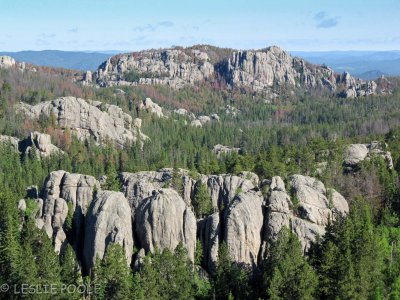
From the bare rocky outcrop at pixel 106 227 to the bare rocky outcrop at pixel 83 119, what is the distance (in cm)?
9570

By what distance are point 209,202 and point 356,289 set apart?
2783 centimetres

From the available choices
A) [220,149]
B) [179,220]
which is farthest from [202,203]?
[220,149]

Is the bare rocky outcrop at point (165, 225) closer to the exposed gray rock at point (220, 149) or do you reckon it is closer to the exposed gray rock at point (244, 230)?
the exposed gray rock at point (244, 230)

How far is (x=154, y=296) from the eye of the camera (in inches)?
1750

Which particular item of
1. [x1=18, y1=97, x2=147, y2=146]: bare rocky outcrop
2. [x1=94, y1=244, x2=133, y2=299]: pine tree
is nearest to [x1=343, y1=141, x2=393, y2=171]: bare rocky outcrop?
[x1=94, y1=244, x2=133, y2=299]: pine tree

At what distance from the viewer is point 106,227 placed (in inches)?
2389

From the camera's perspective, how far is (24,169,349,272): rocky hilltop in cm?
5962

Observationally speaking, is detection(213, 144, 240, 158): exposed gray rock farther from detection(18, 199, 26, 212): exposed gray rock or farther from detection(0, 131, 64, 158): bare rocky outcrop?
detection(18, 199, 26, 212): exposed gray rock

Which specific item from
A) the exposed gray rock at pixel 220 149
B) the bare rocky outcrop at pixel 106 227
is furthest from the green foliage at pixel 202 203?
the exposed gray rock at pixel 220 149

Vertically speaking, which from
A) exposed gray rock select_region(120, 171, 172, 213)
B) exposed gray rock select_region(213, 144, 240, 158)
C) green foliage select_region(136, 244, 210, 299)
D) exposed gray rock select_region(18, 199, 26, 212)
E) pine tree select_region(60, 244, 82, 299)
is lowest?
exposed gray rock select_region(213, 144, 240, 158)

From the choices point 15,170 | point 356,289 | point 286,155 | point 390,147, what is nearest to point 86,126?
point 15,170

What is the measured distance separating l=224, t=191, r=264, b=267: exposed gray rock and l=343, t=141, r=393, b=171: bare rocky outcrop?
45400mm

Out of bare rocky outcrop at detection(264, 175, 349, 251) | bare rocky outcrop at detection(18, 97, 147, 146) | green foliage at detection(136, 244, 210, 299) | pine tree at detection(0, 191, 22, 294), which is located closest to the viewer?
green foliage at detection(136, 244, 210, 299)

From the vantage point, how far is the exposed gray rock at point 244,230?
192 ft
